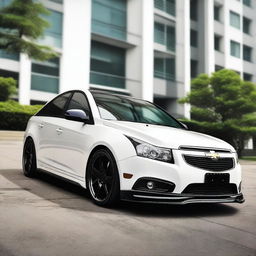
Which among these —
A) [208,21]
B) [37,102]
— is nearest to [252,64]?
[208,21]

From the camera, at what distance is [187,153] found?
15.5 feet

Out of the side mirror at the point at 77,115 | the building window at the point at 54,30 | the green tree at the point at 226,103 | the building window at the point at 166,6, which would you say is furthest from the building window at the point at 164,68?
the side mirror at the point at 77,115

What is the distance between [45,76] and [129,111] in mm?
20240

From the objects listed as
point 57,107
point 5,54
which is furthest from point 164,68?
point 57,107

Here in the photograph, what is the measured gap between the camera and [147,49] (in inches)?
1246

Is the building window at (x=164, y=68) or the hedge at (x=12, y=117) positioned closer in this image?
the hedge at (x=12, y=117)

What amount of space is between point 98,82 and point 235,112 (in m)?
10.1

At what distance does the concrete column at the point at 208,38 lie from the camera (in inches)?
1468

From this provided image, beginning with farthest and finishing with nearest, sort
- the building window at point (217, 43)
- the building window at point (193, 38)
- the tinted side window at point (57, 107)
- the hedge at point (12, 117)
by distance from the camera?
the building window at point (217, 43)
the building window at point (193, 38)
the hedge at point (12, 117)
the tinted side window at point (57, 107)

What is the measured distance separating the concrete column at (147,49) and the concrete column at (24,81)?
975 centimetres

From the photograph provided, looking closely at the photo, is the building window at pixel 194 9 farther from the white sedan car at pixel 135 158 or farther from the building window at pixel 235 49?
the white sedan car at pixel 135 158

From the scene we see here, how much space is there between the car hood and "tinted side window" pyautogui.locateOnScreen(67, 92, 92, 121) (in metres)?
0.64

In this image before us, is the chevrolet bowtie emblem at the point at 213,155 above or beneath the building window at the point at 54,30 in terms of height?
beneath

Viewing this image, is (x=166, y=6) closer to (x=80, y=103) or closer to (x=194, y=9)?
(x=194, y=9)
